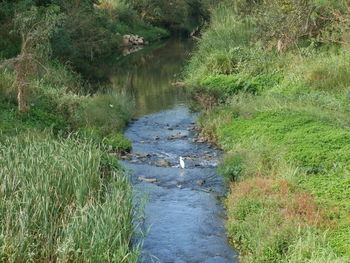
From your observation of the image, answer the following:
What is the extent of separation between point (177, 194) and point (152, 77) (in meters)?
16.8

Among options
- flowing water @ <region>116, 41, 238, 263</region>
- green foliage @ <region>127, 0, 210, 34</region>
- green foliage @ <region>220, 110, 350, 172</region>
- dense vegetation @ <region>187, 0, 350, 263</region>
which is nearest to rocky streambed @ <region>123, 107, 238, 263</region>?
flowing water @ <region>116, 41, 238, 263</region>

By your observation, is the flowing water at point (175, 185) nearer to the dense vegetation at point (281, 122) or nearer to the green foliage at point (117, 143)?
the green foliage at point (117, 143)

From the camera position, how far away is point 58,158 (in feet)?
30.5

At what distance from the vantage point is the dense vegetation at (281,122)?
8.05 metres

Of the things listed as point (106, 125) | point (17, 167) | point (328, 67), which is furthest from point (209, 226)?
point (328, 67)

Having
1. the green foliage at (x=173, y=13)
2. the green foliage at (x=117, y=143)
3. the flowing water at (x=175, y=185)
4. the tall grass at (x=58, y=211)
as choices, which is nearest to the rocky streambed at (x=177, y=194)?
the flowing water at (x=175, y=185)

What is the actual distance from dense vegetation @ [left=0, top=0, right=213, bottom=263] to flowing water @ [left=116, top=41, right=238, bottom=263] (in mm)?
532

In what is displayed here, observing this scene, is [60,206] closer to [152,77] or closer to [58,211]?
[58,211]

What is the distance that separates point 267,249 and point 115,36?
1236 inches

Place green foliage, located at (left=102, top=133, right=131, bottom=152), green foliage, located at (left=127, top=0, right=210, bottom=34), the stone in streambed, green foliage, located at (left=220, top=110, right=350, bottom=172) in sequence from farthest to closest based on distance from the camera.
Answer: green foliage, located at (left=127, top=0, right=210, bottom=34)
green foliage, located at (left=102, top=133, right=131, bottom=152)
the stone in streambed
green foliage, located at (left=220, top=110, right=350, bottom=172)

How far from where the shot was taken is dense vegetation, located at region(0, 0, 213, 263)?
7.12 metres

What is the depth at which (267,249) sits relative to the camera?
7.64m

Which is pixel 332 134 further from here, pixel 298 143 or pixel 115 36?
pixel 115 36

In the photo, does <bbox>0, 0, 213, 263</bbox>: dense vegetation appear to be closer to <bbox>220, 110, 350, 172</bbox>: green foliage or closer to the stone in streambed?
the stone in streambed
